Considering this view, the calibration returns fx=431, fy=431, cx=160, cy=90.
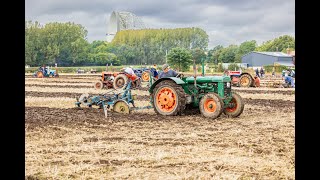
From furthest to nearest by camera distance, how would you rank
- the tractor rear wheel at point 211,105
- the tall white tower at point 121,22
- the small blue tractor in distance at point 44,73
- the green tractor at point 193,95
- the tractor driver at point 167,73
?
the tall white tower at point 121,22
the small blue tractor in distance at point 44,73
the tractor driver at point 167,73
the green tractor at point 193,95
the tractor rear wheel at point 211,105

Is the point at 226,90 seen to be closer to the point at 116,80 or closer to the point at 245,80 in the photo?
the point at 116,80

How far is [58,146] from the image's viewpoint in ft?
18.7

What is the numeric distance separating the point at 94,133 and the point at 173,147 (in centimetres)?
181

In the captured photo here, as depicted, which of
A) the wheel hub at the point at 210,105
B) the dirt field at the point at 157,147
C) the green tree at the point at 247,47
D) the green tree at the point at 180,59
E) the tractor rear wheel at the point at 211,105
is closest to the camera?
the dirt field at the point at 157,147

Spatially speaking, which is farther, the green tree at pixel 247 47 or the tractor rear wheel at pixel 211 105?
the green tree at pixel 247 47

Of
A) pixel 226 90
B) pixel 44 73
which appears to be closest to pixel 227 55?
pixel 44 73

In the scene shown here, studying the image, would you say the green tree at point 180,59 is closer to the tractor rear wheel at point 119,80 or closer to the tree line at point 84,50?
the tree line at point 84,50

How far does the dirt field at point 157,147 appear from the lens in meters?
4.23

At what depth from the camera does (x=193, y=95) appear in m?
9.51

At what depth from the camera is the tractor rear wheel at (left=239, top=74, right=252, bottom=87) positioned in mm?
22594

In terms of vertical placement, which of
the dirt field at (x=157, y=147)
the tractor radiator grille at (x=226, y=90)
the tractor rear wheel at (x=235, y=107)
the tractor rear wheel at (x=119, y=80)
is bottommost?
the dirt field at (x=157, y=147)

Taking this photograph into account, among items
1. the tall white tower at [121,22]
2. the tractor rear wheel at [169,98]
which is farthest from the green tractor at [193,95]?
the tall white tower at [121,22]

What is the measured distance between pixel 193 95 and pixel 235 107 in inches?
37.8
